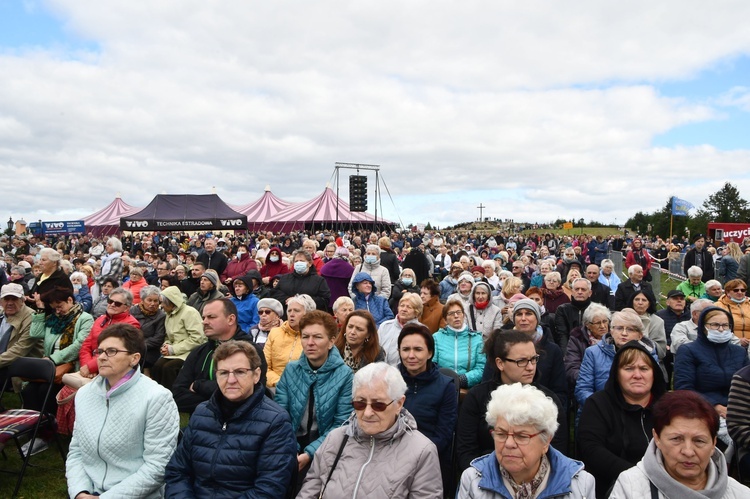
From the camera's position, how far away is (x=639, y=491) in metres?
2.33

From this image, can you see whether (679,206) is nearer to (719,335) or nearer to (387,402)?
(719,335)

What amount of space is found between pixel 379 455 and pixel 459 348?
88.1 inches

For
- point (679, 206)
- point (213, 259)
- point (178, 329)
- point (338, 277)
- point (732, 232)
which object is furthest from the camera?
point (679, 206)

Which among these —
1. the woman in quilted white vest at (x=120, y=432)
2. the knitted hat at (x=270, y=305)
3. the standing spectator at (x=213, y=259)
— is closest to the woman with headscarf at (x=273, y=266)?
the standing spectator at (x=213, y=259)

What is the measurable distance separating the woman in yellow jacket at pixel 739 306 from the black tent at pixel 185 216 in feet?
61.9

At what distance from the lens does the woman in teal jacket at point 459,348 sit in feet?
15.7

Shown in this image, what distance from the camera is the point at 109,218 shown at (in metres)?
37.5

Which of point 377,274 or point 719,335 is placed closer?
point 719,335

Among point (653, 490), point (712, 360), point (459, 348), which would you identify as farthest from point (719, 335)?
point (653, 490)

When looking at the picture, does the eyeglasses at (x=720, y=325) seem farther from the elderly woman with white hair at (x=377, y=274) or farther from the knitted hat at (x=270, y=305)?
the elderly woman with white hair at (x=377, y=274)

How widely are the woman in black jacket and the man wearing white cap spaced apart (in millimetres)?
5395

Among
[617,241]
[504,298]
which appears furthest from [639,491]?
[617,241]

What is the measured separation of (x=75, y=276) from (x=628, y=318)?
8109 mm

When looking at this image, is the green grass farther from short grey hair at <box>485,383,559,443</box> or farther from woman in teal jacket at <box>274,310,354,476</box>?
short grey hair at <box>485,383,559,443</box>
